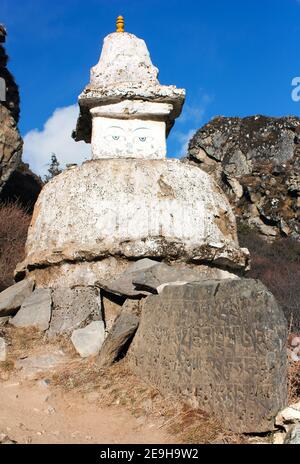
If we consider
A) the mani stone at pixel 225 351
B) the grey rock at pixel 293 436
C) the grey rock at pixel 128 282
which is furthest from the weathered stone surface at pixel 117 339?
the grey rock at pixel 293 436

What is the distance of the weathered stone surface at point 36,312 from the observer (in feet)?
19.8

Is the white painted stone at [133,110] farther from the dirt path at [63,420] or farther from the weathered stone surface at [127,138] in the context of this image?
the dirt path at [63,420]

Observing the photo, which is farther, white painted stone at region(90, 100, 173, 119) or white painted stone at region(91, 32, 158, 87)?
white painted stone at region(91, 32, 158, 87)

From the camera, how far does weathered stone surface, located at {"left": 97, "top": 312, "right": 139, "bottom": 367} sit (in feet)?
17.3

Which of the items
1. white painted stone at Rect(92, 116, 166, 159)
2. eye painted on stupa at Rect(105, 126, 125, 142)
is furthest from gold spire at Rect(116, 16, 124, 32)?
eye painted on stupa at Rect(105, 126, 125, 142)

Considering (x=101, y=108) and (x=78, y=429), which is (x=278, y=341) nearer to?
(x=78, y=429)

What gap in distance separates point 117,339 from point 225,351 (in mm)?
1550

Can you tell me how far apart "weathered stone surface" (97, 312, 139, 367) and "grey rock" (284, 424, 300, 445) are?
2.13 metres

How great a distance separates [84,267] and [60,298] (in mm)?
406

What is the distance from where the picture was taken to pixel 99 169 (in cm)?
647

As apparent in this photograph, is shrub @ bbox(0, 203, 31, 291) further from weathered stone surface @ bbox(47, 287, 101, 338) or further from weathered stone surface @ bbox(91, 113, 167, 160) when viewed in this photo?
weathered stone surface @ bbox(47, 287, 101, 338)

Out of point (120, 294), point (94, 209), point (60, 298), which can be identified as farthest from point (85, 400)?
point (94, 209)

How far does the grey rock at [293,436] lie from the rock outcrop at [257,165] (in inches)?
1619

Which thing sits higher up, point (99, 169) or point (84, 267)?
point (99, 169)
